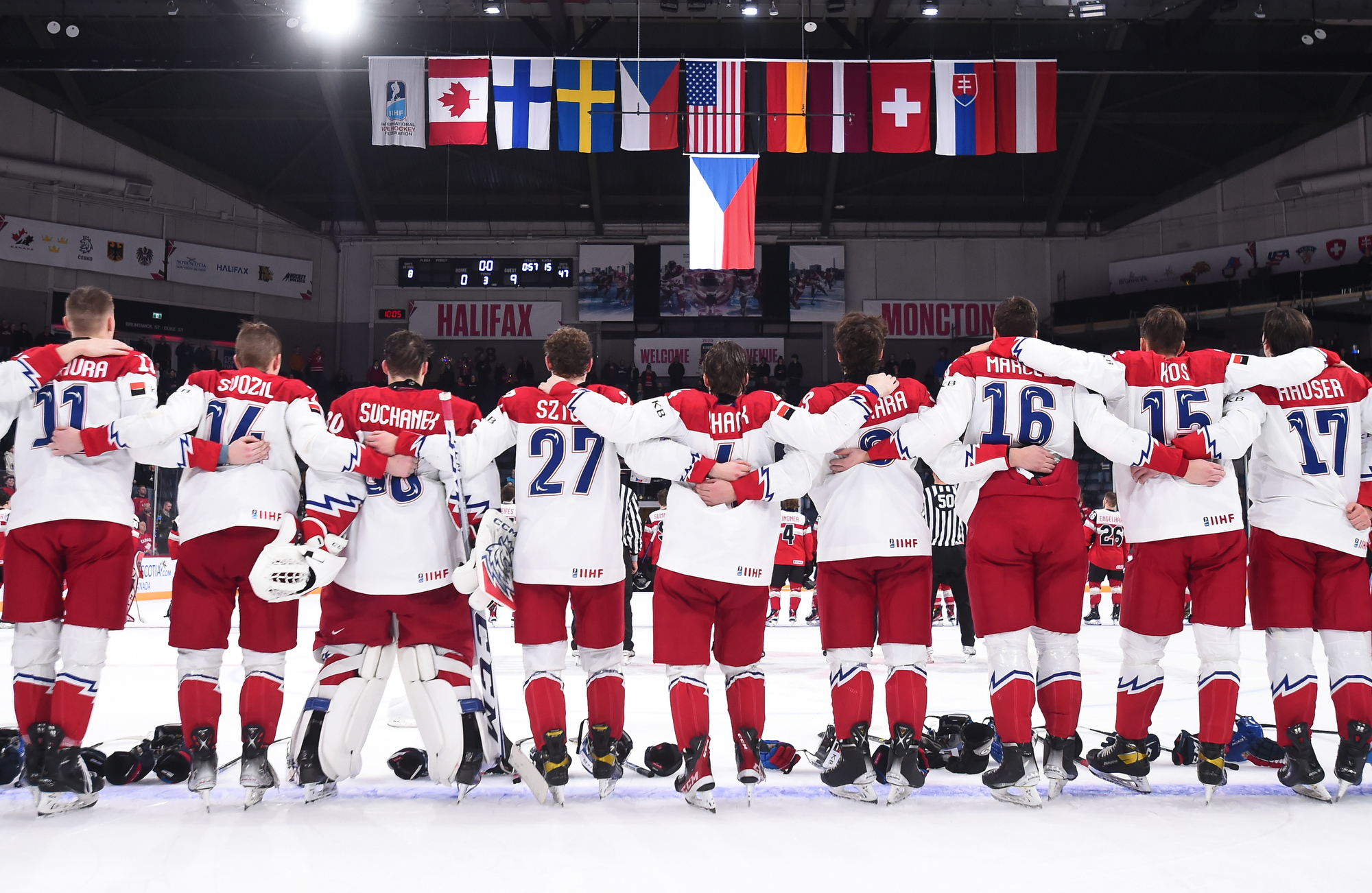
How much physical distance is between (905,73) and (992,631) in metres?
11.9

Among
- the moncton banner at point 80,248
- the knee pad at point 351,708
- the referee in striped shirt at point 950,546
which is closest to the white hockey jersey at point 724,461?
the knee pad at point 351,708

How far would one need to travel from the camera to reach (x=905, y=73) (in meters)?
13.8

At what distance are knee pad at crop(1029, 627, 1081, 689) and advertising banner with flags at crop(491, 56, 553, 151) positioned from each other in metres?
11.2

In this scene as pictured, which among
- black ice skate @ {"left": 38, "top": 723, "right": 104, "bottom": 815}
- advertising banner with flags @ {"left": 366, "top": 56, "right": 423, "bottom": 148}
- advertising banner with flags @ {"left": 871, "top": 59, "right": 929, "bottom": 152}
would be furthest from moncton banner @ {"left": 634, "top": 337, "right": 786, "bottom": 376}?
black ice skate @ {"left": 38, "top": 723, "right": 104, "bottom": 815}

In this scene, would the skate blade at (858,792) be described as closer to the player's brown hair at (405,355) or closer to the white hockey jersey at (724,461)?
the white hockey jersey at (724,461)

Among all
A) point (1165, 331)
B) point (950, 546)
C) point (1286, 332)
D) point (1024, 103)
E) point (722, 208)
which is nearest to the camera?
point (1165, 331)

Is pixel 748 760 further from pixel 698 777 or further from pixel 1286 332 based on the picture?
pixel 1286 332

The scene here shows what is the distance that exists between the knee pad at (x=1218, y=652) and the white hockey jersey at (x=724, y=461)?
5.79ft

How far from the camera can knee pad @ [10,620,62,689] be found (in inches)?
156

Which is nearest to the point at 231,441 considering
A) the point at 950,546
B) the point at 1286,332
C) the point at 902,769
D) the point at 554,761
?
the point at 554,761

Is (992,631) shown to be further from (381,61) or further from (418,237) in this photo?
(418,237)

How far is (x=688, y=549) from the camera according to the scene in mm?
4035

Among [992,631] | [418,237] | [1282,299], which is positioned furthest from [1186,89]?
[992,631]

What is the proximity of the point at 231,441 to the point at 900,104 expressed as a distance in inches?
476
